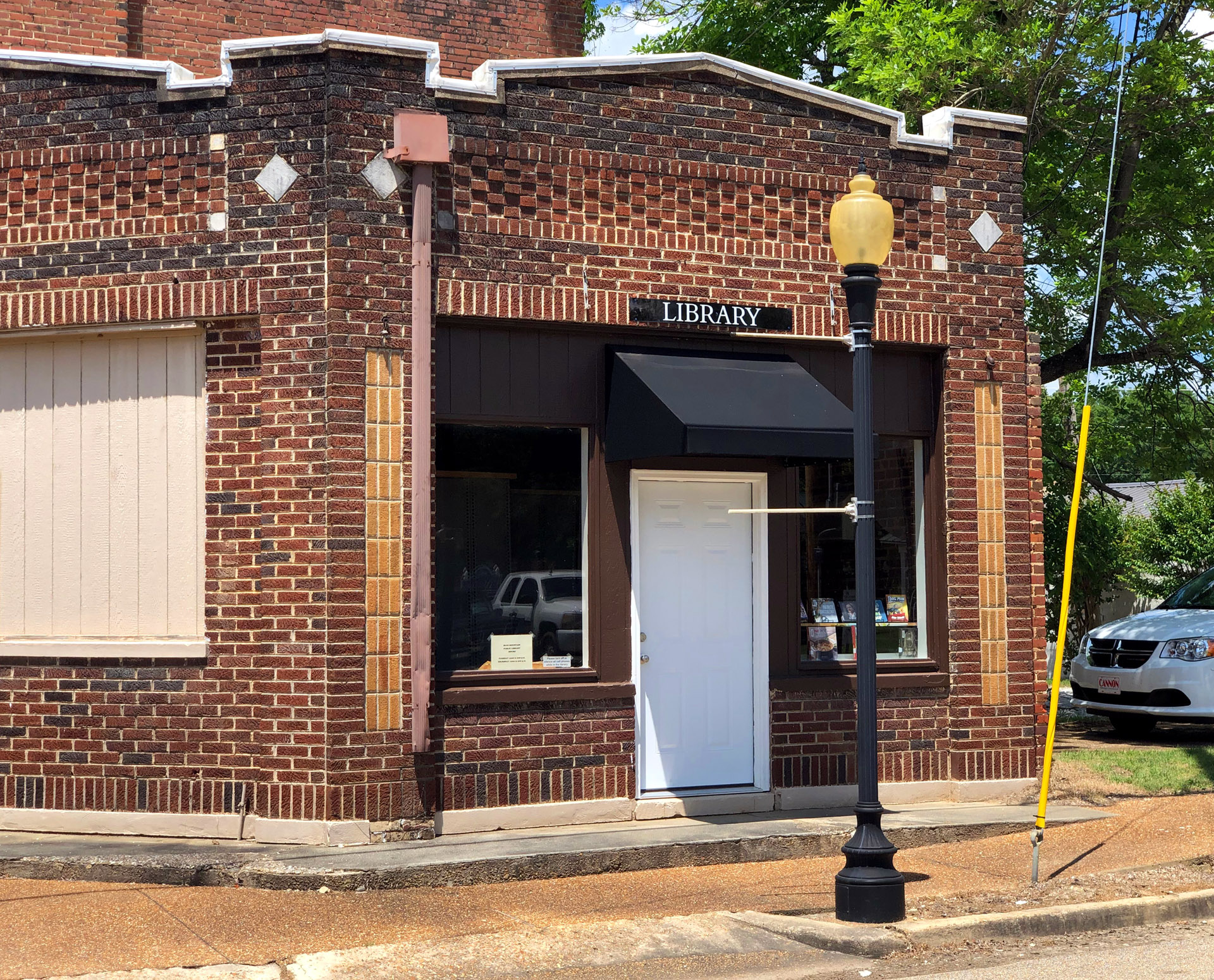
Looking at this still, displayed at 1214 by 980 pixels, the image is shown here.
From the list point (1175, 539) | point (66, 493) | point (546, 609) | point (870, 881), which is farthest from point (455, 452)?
point (1175, 539)

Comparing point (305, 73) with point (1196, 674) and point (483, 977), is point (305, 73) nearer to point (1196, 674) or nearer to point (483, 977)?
point (483, 977)

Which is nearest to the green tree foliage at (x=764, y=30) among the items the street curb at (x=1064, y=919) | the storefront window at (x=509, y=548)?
the storefront window at (x=509, y=548)

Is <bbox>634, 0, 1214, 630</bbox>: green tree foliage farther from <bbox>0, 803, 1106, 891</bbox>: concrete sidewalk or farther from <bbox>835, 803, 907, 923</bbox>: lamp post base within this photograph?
<bbox>835, 803, 907, 923</bbox>: lamp post base

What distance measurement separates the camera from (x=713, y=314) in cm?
1016

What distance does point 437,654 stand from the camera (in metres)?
9.41

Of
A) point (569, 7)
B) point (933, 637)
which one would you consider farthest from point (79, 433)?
point (569, 7)

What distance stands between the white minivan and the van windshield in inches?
0.4

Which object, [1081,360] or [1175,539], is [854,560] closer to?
[1081,360]

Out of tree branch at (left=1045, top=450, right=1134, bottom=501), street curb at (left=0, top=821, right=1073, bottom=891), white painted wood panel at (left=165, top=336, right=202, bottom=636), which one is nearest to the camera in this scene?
street curb at (left=0, top=821, right=1073, bottom=891)

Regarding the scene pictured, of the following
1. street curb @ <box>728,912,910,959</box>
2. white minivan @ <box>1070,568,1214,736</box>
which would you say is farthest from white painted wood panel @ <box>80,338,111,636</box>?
white minivan @ <box>1070,568,1214,736</box>

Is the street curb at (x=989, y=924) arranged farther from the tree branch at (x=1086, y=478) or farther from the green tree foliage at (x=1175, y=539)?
the green tree foliage at (x=1175, y=539)

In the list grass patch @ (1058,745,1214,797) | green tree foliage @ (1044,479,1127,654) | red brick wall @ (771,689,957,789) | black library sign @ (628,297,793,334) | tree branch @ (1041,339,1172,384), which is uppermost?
tree branch @ (1041,339,1172,384)

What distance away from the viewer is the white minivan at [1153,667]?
14.2 metres

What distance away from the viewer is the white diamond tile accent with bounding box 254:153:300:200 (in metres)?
9.17
